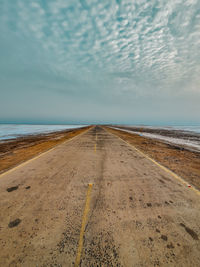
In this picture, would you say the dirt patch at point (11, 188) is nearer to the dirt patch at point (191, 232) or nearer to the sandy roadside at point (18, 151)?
A: the sandy roadside at point (18, 151)

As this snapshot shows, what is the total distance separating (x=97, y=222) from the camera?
91.3 inches

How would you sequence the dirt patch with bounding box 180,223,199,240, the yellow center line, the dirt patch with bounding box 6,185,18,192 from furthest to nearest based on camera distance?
the dirt patch with bounding box 6,185,18,192 < the dirt patch with bounding box 180,223,199,240 < the yellow center line

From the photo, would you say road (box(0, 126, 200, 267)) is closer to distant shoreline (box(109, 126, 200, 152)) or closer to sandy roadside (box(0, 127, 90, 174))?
sandy roadside (box(0, 127, 90, 174))

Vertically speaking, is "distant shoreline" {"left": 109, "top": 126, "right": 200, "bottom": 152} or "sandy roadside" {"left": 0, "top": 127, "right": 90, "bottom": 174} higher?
"sandy roadside" {"left": 0, "top": 127, "right": 90, "bottom": 174}

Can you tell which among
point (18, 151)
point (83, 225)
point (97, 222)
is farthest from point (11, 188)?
point (18, 151)

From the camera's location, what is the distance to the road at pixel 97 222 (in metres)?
1.74

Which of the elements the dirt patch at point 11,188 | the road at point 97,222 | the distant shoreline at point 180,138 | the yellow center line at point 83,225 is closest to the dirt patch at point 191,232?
the road at point 97,222

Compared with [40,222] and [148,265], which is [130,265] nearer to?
[148,265]

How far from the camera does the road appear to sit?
174 centimetres

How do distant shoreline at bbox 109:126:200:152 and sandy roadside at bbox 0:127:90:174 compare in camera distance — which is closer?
sandy roadside at bbox 0:127:90:174

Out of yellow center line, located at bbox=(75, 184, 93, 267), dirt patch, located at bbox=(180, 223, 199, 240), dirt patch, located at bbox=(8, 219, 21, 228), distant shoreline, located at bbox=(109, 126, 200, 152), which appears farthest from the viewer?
distant shoreline, located at bbox=(109, 126, 200, 152)

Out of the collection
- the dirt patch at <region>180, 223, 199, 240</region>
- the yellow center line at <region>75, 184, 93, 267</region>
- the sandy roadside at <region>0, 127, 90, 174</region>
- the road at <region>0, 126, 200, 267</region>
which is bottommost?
the sandy roadside at <region>0, 127, 90, 174</region>

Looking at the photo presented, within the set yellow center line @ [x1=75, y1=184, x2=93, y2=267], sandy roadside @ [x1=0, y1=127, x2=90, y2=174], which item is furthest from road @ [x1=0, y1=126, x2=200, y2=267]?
sandy roadside @ [x1=0, y1=127, x2=90, y2=174]

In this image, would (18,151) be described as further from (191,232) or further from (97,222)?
(191,232)
